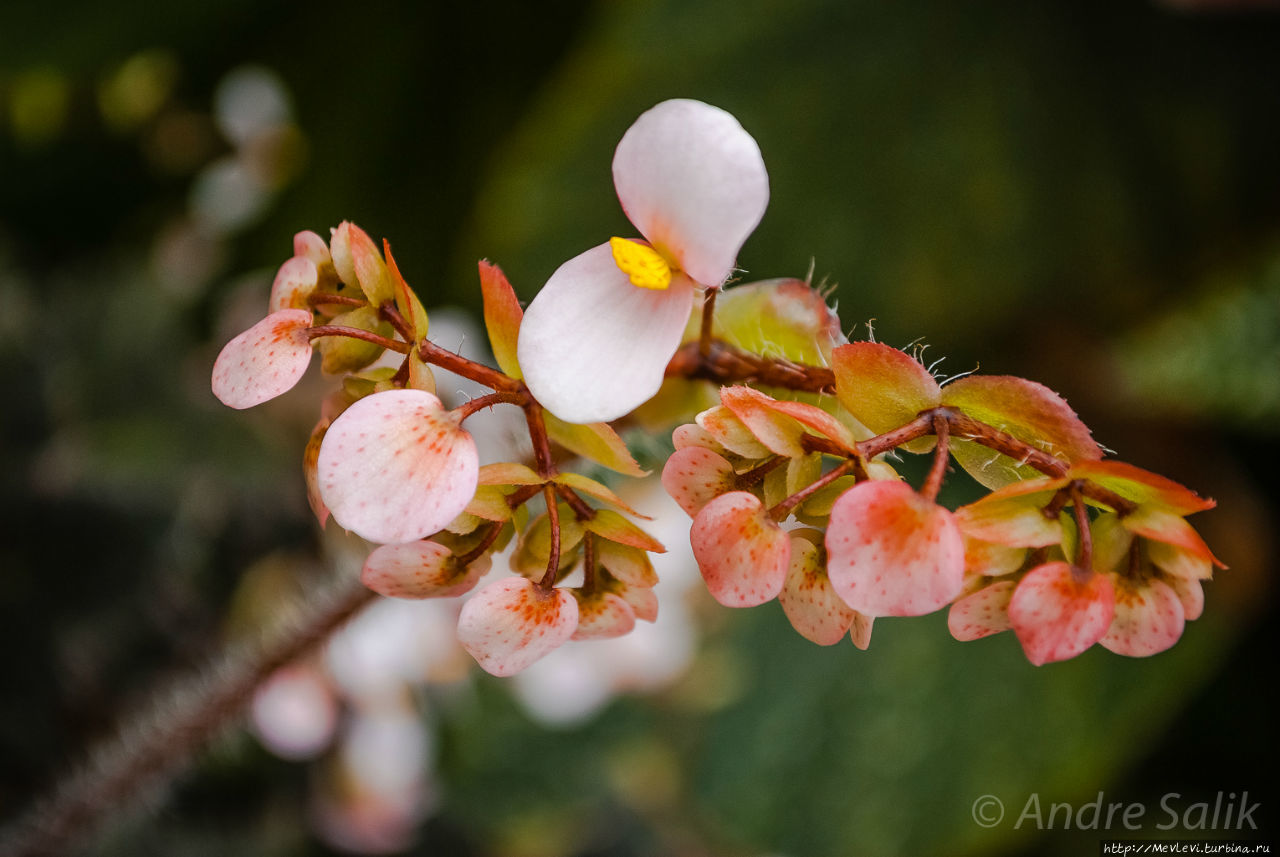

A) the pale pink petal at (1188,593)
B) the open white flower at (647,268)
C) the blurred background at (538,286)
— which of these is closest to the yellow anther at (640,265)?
the open white flower at (647,268)

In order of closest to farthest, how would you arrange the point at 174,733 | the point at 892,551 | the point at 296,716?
the point at 892,551 < the point at 174,733 < the point at 296,716

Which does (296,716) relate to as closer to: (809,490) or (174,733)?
(174,733)

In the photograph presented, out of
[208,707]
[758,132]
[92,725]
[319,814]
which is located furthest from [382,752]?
[758,132]

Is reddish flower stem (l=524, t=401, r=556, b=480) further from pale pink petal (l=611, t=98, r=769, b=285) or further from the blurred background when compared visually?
the blurred background

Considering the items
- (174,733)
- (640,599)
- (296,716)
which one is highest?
(640,599)

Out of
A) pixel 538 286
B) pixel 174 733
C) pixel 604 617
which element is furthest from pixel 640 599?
pixel 538 286

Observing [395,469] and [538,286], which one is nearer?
[395,469]
